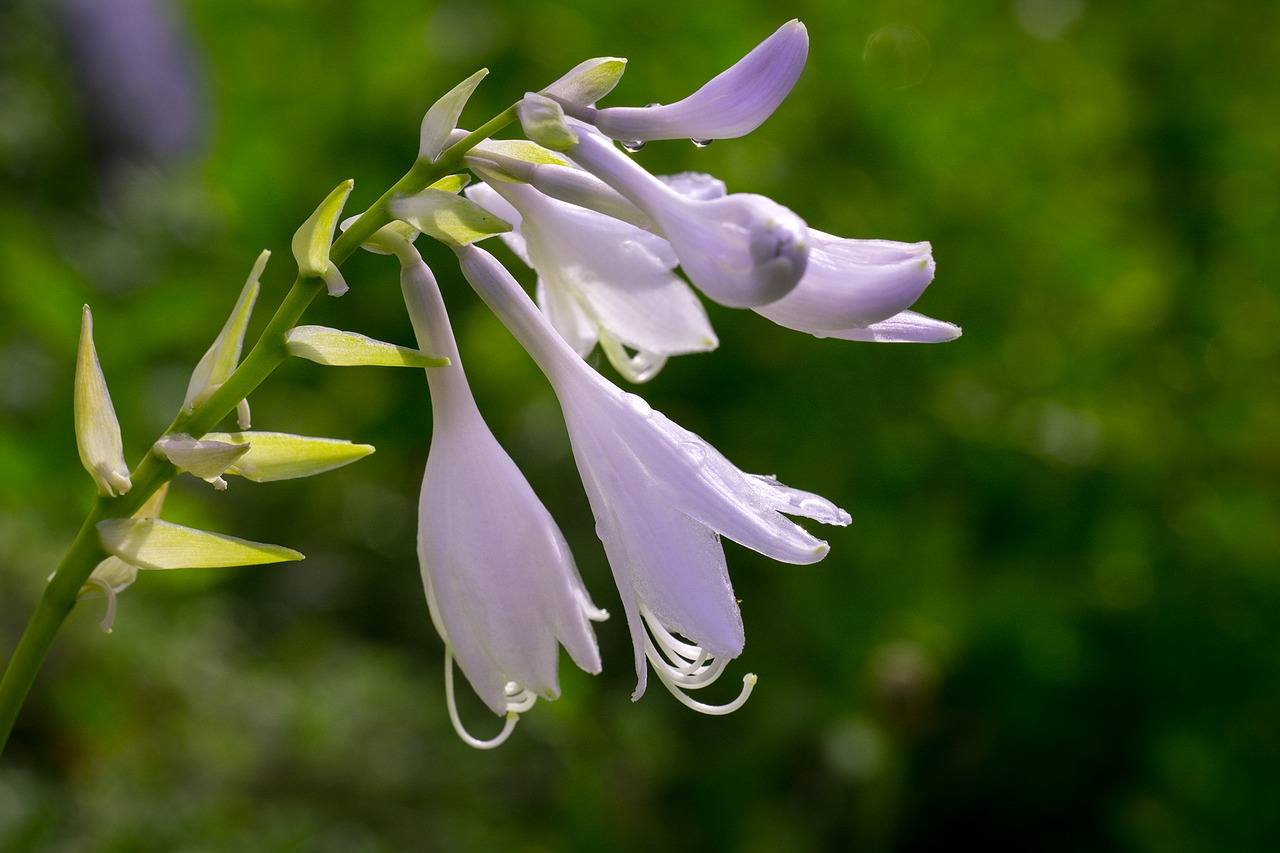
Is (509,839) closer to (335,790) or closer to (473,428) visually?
(335,790)

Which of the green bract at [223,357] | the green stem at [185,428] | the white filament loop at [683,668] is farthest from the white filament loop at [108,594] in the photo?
the white filament loop at [683,668]

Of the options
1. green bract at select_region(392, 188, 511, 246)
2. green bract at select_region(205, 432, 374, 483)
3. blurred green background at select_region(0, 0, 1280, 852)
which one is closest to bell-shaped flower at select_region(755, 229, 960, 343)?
green bract at select_region(392, 188, 511, 246)

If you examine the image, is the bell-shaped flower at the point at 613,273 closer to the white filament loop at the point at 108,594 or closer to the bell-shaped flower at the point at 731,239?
the bell-shaped flower at the point at 731,239

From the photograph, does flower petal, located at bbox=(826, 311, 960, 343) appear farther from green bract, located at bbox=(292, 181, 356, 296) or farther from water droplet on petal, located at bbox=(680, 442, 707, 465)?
green bract, located at bbox=(292, 181, 356, 296)

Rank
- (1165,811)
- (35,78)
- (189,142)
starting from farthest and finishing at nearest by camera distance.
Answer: (189,142), (35,78), (1165,811)

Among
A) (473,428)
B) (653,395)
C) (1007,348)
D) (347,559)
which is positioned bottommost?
(347,559)

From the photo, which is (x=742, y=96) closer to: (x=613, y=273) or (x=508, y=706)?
(x=613, y=273)

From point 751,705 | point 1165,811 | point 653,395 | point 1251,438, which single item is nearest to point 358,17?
point 653,395

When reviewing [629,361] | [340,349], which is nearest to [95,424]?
[340,349]
